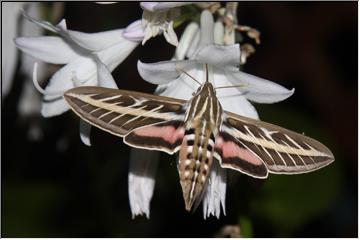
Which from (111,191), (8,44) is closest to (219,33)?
(8,44)

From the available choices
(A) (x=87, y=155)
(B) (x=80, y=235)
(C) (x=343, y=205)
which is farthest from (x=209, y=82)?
(C) (x=343, y=205)

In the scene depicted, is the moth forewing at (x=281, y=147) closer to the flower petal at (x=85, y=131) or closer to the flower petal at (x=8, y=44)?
the flower petal at (x=85, y=131)

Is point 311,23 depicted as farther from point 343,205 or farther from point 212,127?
point 212,127

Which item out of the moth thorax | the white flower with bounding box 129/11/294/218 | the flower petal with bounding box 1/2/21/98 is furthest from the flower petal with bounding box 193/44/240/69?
the flower petal with bounding box 1/2/21/98

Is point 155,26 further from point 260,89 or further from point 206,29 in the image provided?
point 260,89

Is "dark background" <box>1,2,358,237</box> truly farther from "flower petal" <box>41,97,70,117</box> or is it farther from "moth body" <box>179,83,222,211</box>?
"flower petal" <box>41,97,70,117</box>
